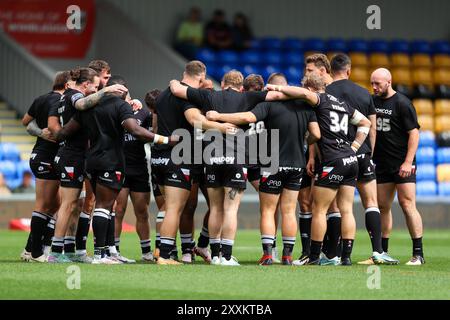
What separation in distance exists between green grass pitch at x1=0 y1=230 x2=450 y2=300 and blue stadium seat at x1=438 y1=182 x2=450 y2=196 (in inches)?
451

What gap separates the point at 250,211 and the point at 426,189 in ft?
16.3

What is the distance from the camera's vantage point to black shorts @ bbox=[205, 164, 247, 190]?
39.4 feet

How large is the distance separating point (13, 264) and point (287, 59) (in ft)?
52.3

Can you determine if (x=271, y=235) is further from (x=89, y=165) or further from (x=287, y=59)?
(x=287, y=59)

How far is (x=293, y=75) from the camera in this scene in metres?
26.1

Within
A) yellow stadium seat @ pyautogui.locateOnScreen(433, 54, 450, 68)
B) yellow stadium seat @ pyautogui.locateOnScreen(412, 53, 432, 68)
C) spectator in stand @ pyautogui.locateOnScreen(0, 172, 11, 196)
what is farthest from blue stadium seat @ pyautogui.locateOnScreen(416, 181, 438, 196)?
spectator in stand @ pyautogui.locateOnScreen(0, 172, 11, 196)

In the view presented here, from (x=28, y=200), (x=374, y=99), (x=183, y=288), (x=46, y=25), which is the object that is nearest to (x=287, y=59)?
(x=46, y=25)

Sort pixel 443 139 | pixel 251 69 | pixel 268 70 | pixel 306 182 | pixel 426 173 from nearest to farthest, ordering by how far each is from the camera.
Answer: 1. pixel 306 182
2. pixel 426 173
3. pixel 443 139
4. pixel 268 70
5. pixel 251 69

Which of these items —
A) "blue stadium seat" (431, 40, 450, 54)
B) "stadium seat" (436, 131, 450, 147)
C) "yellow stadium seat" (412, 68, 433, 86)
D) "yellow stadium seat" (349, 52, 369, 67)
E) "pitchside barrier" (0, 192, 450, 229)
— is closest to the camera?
"pitchside barrier" (0, 192, 450, 229)

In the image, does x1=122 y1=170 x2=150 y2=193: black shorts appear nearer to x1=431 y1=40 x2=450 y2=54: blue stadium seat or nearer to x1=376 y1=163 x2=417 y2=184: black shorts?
x1=376 y1=163 x2=417 y2=184: black shorts

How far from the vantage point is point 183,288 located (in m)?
9.62

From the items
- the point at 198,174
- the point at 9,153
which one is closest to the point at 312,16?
the point at 9,153

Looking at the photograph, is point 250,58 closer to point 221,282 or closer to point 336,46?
point 336,46

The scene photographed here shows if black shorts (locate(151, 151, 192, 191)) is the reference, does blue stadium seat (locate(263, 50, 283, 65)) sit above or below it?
above
